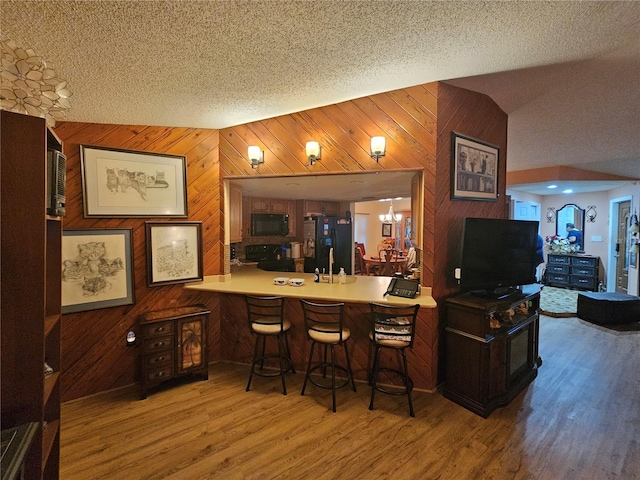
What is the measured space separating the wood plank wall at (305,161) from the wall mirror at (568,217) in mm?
6064

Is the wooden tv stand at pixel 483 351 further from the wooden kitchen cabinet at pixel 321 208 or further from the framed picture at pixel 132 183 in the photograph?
the wooden kitchen cabinet at pixel 321 208

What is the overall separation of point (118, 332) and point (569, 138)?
5573 mm

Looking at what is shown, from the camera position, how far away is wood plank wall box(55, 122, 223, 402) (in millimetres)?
2689

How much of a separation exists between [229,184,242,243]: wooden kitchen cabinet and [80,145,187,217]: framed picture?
1.83 feet

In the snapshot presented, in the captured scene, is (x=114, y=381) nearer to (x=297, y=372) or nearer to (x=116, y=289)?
(x=116, y=289)

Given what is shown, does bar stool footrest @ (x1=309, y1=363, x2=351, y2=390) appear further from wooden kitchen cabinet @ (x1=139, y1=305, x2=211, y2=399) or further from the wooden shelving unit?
the wooden shelving unit

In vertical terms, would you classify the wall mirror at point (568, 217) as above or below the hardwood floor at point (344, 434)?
above

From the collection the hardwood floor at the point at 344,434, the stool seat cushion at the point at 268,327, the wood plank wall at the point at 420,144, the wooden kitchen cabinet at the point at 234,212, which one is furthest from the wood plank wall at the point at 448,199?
the wooden kitchen cabinet at the point at 234,212

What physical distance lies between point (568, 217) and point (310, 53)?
28.0ft

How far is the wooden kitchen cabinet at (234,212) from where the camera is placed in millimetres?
3578

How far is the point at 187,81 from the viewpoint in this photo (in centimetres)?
222

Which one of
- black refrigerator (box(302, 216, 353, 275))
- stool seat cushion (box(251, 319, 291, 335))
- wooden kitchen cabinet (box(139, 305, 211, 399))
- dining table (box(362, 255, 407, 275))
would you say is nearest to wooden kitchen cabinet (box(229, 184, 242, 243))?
wooden kitchen cabinet (box(139, 305, 211, 399))

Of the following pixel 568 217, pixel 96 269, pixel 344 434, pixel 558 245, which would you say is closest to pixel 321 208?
pixel 96 269

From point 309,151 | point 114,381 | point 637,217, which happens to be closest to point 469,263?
point 309,151
